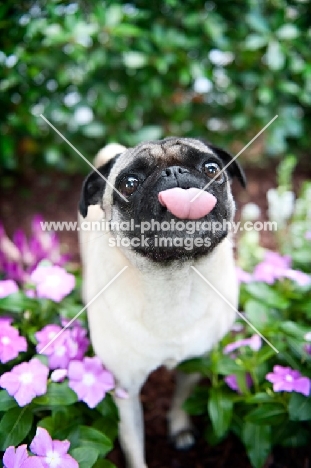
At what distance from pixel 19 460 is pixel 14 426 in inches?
9.6

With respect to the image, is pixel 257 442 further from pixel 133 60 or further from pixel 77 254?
pixel 133 60

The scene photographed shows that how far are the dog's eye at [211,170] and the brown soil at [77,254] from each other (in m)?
1.48

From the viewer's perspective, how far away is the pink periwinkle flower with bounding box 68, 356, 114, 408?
6.54 feet

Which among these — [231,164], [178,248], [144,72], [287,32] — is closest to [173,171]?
[178,248]

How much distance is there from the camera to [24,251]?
9.75 ft

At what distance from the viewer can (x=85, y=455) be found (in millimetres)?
1836

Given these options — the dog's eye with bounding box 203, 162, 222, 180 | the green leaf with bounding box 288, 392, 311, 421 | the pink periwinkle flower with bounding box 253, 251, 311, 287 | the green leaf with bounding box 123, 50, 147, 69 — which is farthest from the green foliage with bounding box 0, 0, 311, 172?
the green leaf with bounding box 288, 392, 311, 421

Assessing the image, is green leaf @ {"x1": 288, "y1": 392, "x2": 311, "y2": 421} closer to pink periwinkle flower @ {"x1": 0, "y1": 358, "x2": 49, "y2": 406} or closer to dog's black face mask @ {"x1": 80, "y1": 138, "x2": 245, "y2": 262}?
dog's black face mask @ {"x1": 80, "y1": 138, "x2": 245, "y2": 262}

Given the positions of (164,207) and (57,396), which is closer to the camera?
(164,207)

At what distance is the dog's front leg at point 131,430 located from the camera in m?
2.17

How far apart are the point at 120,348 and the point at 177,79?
2.58m

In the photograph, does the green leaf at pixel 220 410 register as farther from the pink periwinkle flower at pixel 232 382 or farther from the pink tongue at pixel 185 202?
the pink tongue at pixel 185 202

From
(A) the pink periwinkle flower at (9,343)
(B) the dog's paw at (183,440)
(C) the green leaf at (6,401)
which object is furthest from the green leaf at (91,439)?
(B) the dog's paw at (183,440)

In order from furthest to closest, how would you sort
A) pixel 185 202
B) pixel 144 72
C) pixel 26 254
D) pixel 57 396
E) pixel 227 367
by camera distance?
pixel 144 72, pixel 26 254, pixel 227 367, pixel 57 396, pixel 185 202
